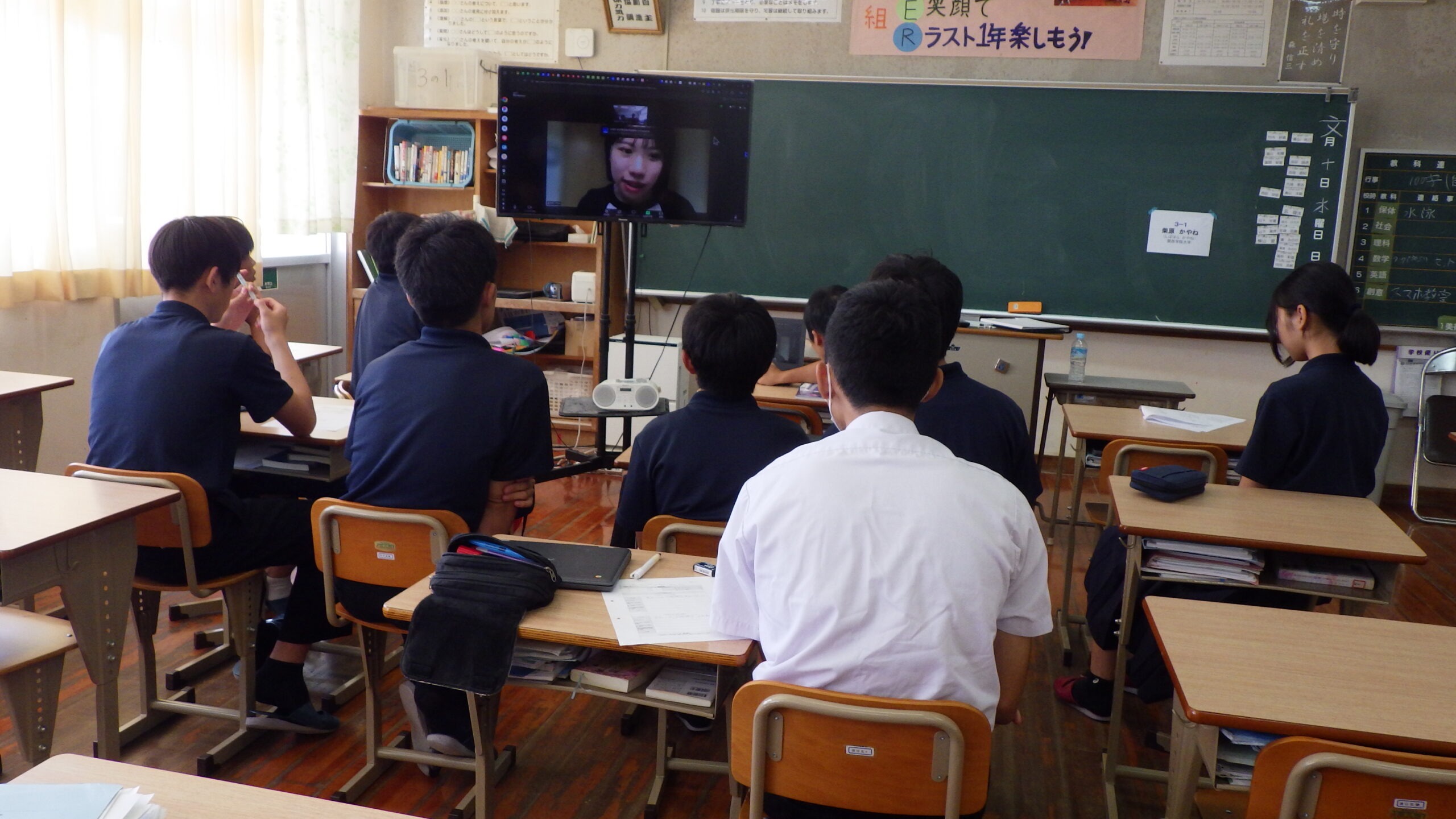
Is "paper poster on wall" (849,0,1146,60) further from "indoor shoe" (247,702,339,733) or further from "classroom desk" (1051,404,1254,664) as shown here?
"indoor shoe" (247,702,339,733)

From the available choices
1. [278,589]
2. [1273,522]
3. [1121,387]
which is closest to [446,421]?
[278,589]

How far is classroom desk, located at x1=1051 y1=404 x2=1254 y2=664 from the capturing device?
3.25 m

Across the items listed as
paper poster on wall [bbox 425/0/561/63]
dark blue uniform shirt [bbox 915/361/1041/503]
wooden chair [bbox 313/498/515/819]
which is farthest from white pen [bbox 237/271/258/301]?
paper poster on wall [bbox 425/0/561/63]

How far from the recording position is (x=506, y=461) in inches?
87.6

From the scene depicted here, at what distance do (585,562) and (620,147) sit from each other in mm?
2193

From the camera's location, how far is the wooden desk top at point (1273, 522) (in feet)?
6.88

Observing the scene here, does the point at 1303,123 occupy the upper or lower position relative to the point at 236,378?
upper

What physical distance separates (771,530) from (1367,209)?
491cm

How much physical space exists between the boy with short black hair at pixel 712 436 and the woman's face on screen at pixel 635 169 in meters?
1.46

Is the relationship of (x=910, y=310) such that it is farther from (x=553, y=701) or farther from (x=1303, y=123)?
(x=1303, y=123)

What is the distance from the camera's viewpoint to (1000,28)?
→ 16.9 ft

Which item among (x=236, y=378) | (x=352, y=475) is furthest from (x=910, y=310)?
(x=236, y=378)

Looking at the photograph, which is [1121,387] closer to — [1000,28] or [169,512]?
[1000,28]

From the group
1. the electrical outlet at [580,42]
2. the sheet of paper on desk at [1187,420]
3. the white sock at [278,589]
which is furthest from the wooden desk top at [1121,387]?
the white sock at [278,589]
